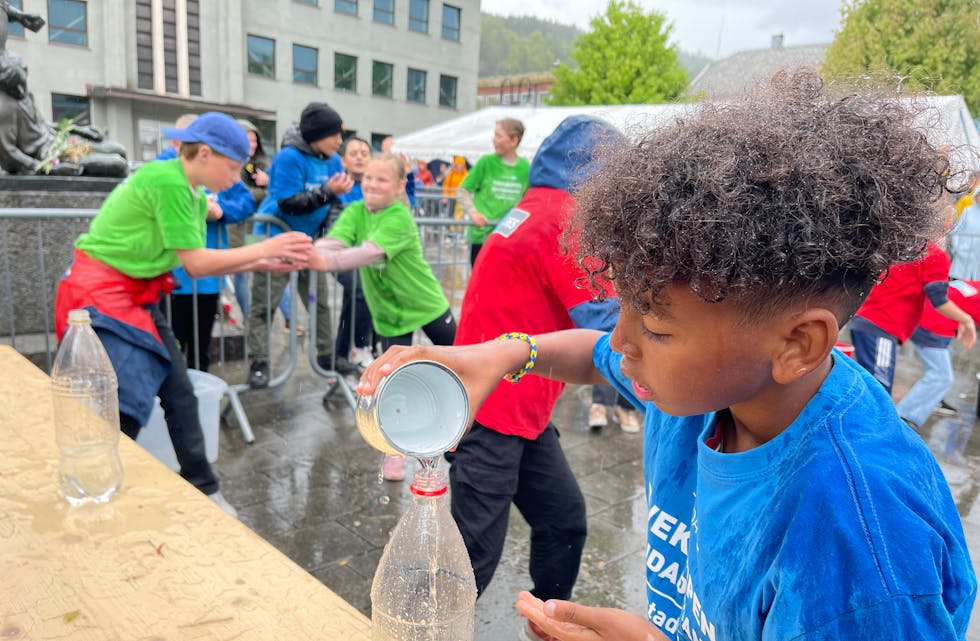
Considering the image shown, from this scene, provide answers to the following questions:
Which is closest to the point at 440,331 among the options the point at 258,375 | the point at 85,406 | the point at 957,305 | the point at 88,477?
the point at 258,375

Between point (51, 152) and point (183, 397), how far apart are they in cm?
453

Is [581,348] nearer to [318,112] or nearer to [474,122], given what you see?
[318,112]

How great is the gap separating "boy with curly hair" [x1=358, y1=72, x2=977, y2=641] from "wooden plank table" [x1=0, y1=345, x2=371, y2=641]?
0.54 metres

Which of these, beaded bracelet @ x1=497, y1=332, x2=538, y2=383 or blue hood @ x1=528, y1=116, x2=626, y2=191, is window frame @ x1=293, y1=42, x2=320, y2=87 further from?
beaded bracelet @ x1=497, y1=332, x2=538, y2=383

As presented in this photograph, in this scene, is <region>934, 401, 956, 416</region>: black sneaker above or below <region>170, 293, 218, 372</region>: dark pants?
below

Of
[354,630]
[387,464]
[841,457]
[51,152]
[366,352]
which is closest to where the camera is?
[841,457]

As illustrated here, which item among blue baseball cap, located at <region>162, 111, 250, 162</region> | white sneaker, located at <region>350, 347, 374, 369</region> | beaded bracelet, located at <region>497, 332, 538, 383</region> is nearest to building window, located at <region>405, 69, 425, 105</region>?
white sneaker, located at <region>350, 347, 374, 369</region>

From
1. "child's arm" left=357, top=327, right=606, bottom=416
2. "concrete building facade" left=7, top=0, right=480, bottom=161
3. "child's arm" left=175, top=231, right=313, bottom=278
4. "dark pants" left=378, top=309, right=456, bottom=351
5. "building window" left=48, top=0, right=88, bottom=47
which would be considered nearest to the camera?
"child's arm" left=357, top=327, right=606, bottom=416

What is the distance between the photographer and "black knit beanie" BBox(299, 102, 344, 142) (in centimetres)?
570

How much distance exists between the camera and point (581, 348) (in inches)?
70.9

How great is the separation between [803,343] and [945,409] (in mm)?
6474

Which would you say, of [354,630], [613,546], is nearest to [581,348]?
[354,630]

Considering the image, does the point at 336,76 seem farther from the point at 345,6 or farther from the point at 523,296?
the point at 523,296

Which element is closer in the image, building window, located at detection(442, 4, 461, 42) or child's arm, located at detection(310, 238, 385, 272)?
child's arm, located at detection(310, 238, 385, 272)
